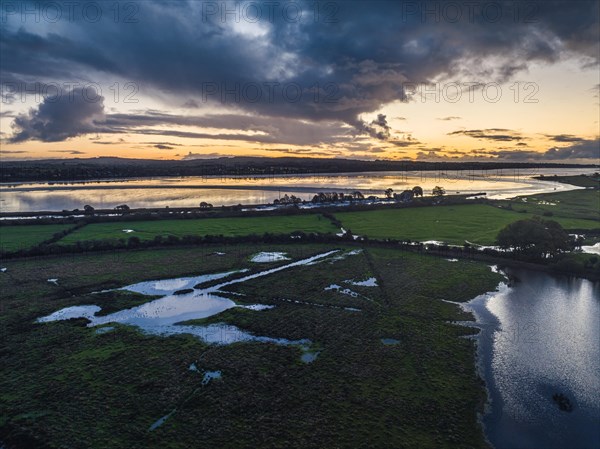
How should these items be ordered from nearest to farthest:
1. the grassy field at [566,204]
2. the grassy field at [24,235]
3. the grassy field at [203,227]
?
the grassy field at [24,235], the grassy field at [203,227], the grassy field at [566,204]

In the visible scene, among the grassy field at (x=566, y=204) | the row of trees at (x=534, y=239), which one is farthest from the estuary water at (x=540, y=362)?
the grassy field at (x=566, y=204)

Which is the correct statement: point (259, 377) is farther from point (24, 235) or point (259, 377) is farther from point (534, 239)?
point (24, 235)

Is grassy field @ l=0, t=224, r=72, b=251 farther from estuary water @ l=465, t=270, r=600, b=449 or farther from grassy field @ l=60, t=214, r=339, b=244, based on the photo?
estuary water @ l=465, t=270, r=600, b=449

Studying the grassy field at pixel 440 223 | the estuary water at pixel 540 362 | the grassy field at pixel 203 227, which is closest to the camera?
the estuary water at pixel 540 362

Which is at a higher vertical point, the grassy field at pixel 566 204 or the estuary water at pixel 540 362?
the grassy field at pixel 566 204

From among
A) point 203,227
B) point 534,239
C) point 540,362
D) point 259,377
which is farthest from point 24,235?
point 534,239

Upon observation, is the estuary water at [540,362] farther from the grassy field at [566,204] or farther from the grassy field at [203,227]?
the grassy field at [566,204]
